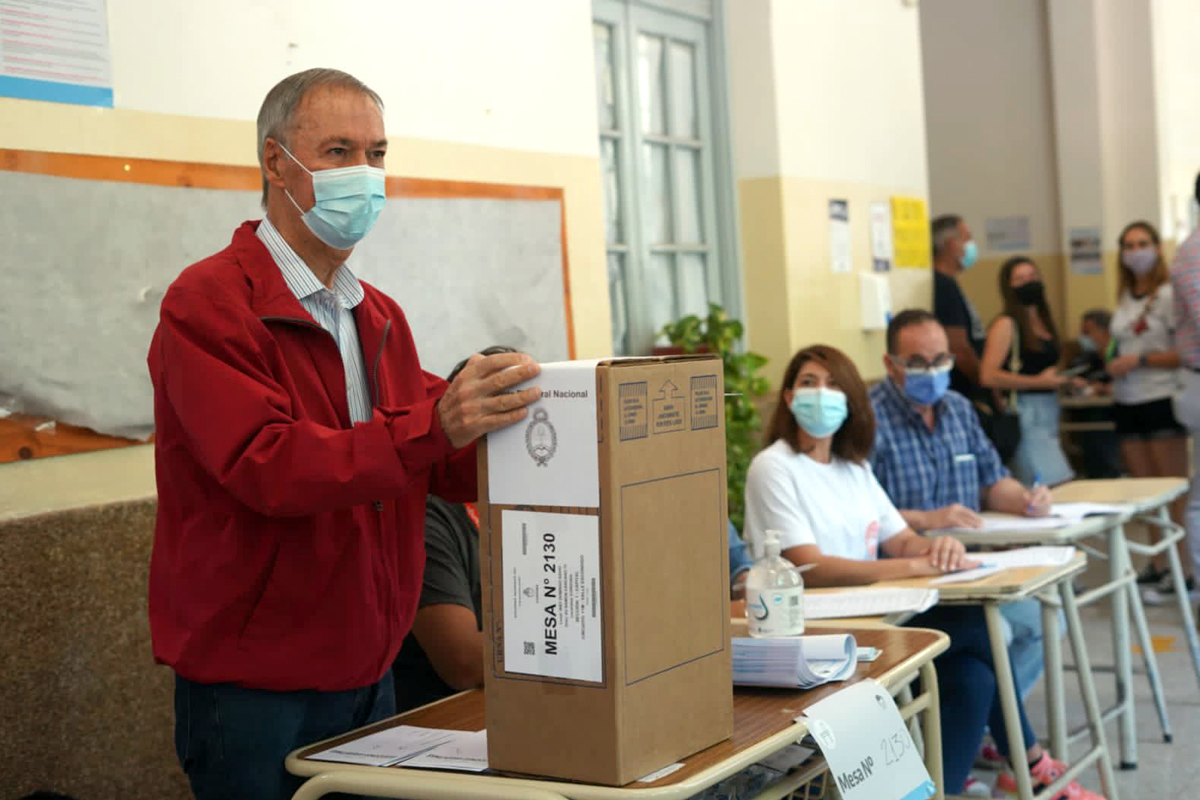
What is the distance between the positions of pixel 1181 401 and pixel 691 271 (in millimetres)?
1996

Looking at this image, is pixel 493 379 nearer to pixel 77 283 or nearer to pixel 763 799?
pixel 763 799

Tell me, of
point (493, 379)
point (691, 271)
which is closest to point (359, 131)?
point (493, 379)

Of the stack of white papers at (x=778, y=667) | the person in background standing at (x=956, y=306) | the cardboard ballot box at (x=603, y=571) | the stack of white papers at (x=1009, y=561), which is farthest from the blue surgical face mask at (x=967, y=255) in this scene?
the cardboard ballot box at (x=603, y=571)

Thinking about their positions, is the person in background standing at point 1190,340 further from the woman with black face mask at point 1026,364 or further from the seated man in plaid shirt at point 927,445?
the seated man in plaid shirt at point 927,445

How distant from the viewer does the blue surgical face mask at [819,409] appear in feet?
10.6

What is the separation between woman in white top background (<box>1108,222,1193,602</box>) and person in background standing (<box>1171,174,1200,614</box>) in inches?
35.0

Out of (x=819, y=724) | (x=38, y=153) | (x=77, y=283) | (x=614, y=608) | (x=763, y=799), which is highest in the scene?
(x=38, y=153)

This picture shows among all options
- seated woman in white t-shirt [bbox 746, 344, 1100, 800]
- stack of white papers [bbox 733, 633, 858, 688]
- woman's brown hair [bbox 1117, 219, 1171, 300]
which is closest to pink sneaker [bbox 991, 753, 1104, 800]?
seated woman in white t-shirt [bbox 746, 344, 1100, 800]

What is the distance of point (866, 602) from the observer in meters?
2.59

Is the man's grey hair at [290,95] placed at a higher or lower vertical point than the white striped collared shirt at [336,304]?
higher

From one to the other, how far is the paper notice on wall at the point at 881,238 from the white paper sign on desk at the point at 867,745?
4.28 metres

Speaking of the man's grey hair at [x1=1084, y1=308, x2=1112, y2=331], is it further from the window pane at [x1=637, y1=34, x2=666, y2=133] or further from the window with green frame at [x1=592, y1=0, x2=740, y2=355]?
the window pane at [x1=637, y1=34, x2=666, y2=133]

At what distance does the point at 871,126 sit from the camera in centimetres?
599

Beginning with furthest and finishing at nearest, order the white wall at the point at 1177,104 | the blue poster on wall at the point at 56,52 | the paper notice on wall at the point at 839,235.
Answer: the white wall at the point at 1177,104
the paper notice on wall at the point at 839,235
the blue poster on wall at the point at 56,52
